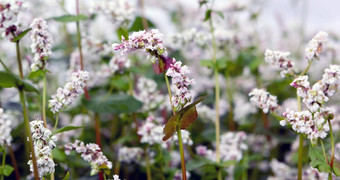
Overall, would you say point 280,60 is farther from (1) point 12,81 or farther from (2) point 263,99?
(1) point 12,81

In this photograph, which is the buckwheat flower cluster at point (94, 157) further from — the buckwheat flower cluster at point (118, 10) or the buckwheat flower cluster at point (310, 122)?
the buckwheat flower cluster at point (118, 10)

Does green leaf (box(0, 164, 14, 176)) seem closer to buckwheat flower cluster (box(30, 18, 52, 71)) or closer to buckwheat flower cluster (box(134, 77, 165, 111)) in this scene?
buckwheat flower cluster (box(30, 18, 52, 71))

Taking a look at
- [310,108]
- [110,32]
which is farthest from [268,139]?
[110,32]

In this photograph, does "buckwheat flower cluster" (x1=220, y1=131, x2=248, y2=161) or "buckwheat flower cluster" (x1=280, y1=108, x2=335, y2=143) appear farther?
"buckwheat flower cluster" (x1=220, y1=131, x2=248, y2=161)

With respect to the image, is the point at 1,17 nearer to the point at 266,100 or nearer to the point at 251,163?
the point at 266,100

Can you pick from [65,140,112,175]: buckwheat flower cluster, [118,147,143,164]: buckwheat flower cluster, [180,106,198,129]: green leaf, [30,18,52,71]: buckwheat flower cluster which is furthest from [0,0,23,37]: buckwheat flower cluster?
[118,147,143,164]: buckwheat flower cluster

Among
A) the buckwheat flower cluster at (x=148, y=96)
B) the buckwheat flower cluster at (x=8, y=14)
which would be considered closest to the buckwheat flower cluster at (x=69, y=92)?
the buckwheat flower cluster at (x=8, y=14)
